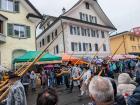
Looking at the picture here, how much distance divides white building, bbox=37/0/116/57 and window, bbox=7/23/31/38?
589cm

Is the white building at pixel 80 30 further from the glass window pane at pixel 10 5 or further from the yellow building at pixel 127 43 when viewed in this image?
the yellow building at pixel 127 43

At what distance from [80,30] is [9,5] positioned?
12.9 m

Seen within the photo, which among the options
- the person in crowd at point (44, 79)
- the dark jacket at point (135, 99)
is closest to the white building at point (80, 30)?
the person in crowd at point (44, 79)

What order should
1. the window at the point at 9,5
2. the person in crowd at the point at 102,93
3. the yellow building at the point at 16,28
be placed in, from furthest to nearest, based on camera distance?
the window at the point at 9,5, the yellow building at the point at 16,28, the person in crowd at the point at 102,93

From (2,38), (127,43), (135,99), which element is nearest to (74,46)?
(2,38)

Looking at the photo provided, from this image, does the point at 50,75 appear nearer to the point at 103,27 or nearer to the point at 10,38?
→ the point at 10,38

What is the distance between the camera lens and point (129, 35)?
A: 54.0m

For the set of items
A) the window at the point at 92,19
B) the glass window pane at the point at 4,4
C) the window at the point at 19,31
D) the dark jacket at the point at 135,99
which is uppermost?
the window at the point at 92,19

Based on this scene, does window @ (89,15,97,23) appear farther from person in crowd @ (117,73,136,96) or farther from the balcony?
person in crowd @ (117,73,136,96)

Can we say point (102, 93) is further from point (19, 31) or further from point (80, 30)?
point (80, 30)

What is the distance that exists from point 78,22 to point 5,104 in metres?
32.1

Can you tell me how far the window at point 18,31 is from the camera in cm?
2845

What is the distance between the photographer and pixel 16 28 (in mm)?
29266

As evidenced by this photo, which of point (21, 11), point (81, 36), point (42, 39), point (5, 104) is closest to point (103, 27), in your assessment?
point (81, 36)
